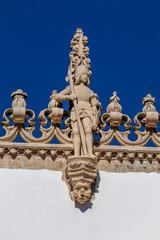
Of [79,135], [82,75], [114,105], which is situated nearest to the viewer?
[79,135]

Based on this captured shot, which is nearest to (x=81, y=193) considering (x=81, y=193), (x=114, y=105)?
(x=81, y=193)

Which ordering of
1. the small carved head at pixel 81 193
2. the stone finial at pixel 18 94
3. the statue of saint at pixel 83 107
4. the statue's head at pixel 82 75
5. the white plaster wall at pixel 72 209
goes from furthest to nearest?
the statue's head at pixel 82 75, the stone finial at pixel 18 94, the statue of saint at pixel 83 107, the small carved head at pixel 81 193, the white plaster wall at pixel 72 209

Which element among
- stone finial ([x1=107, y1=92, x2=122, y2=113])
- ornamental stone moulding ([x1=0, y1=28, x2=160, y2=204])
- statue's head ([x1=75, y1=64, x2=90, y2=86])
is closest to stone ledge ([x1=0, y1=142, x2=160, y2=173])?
ornamental stone moulding ([x1=0, y1=28, x2=160, y2=204])

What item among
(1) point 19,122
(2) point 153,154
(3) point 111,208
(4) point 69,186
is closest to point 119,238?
(3) point 111,208

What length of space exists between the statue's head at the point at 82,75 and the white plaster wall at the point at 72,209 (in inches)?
75.9

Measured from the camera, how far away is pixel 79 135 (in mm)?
11312

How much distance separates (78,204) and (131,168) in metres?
1.44

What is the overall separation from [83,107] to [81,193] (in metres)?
1.86

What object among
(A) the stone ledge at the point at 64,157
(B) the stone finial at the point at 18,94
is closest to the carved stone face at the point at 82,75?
(B) the stone finial at the point at 18,94

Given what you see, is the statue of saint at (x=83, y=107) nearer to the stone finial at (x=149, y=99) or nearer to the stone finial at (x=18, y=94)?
the stone finial at (x=18, y=94)

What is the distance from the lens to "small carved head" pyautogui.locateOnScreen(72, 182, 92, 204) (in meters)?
10.5

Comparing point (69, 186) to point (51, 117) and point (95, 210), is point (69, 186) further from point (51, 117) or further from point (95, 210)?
point (51, 117)

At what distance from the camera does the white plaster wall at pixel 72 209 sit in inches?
402

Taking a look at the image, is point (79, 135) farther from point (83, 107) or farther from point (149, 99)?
point (149, 99)
